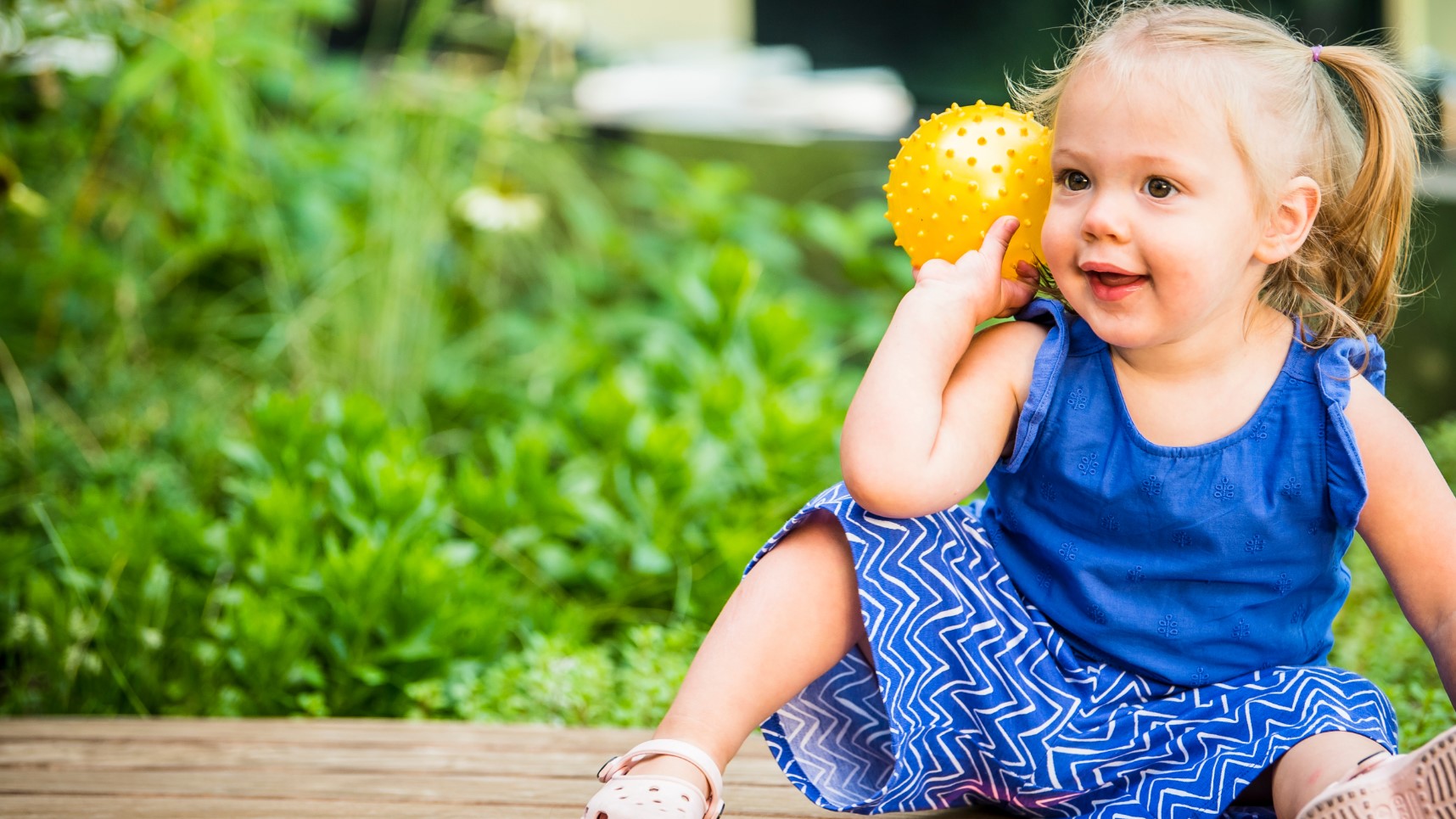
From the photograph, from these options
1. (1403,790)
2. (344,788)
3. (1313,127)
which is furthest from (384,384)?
(1403,790)

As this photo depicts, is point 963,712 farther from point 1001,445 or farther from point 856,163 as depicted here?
point 856,163

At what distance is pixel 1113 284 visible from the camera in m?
1.31

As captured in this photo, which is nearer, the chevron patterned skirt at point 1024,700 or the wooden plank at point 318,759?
the chevron patterned skirt at point 1024,700

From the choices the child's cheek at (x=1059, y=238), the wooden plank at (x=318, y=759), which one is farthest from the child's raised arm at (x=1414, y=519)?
the wooden plank at (x=318, y=759)

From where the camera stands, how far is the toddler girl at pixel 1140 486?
4.23 ft

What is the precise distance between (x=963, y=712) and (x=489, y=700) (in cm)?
104

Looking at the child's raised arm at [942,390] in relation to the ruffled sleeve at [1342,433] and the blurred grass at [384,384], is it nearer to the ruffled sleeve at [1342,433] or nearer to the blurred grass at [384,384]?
the ruffled sleeve at [1342,433]

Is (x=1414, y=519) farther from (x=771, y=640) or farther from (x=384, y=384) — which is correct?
(x=384, y=384)

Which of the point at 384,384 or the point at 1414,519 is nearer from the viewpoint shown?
the point at 1414,519

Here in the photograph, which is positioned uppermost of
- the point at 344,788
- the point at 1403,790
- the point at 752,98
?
the point at 1403,790

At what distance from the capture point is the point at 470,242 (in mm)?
3920

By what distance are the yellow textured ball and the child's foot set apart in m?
0.63

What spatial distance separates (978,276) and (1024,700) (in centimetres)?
46

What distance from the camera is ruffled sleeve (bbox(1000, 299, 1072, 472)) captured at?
139cm
